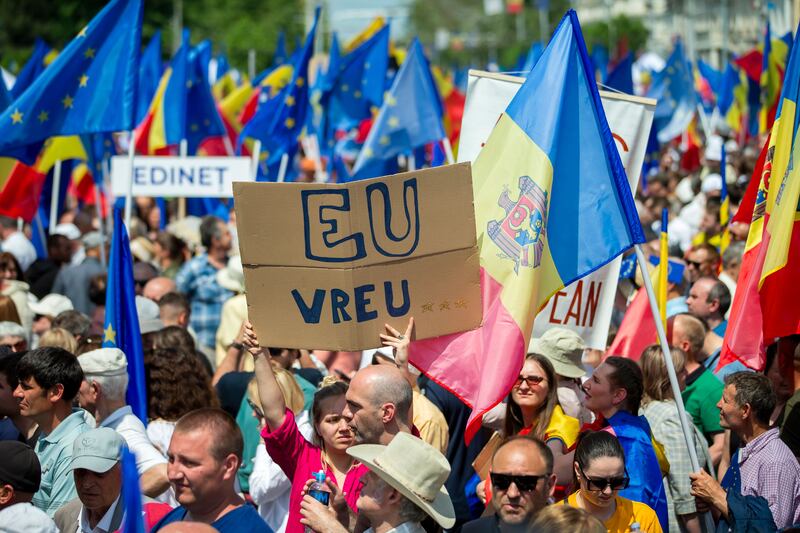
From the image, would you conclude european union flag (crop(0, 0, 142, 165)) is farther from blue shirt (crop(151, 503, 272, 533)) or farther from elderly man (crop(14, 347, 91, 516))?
blue shirt (crop(151, 503, 272, 533))

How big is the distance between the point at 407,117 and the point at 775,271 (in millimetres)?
7789

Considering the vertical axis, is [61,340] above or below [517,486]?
below

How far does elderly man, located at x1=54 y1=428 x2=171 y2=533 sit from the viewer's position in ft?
15.7

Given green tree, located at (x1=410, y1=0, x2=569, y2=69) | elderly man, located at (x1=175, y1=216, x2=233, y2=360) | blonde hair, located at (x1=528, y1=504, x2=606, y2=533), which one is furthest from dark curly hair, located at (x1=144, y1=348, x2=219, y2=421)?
green tree, located at (x1=410, y1=0, x2=569, y2=69)

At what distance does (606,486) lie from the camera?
15.8 ft

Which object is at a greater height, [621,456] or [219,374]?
[621,456]

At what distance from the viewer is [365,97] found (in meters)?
17.8

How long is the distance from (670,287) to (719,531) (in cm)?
437

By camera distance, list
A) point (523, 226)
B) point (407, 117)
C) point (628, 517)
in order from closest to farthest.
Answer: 1. point (628, 517)
2. point (523, 226)
3. point (407, 117)

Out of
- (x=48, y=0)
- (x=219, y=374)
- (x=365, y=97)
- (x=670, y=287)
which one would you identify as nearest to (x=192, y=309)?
(x=219, y=374)

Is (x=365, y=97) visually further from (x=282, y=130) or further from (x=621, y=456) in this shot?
(x=621, y=456)

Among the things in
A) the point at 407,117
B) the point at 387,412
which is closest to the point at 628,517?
the point at 387,412

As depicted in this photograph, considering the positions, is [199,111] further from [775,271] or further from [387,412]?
[387,412]

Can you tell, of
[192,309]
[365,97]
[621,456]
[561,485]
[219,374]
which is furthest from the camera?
[365,97]
